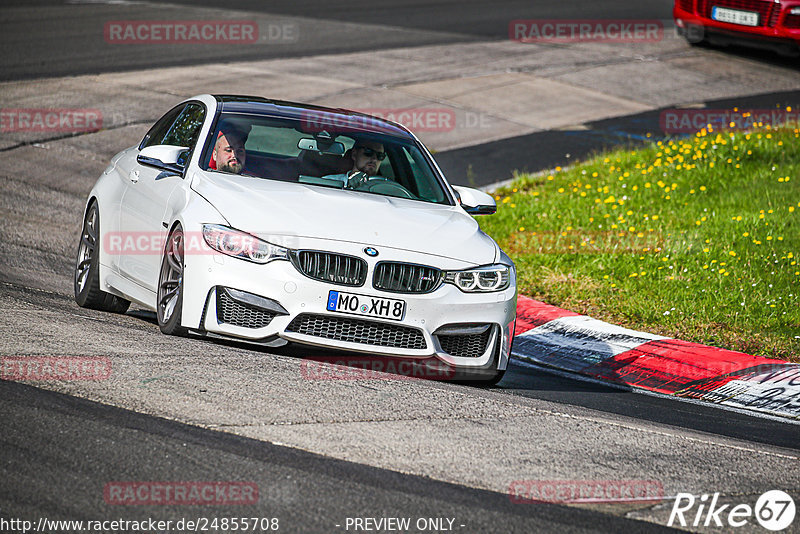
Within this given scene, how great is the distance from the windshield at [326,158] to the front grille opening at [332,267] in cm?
114

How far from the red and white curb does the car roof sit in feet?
6.56

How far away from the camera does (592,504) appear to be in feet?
15.0

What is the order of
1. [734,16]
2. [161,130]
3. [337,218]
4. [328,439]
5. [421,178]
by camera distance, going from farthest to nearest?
1. [734,16]
2. [161,130]
3. [421,178]
4. [337,218]
5. [328,439]

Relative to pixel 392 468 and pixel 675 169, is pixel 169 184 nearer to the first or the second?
pixel 392 468

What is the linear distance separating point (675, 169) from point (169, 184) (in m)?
8.06

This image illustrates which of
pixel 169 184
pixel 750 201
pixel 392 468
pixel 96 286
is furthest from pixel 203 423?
pixel 750 201

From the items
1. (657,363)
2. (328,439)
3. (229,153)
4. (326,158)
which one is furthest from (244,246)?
(657,363)

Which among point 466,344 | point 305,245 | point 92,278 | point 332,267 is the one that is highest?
point 305,245

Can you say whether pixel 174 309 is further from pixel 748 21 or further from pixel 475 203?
pixel 748 21

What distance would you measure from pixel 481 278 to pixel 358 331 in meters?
0.86

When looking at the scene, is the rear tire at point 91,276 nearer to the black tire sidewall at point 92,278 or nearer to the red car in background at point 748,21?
the black tire sidewall at point 92,278

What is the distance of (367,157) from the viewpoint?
305 inches

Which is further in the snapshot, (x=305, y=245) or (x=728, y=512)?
(x=305, y=245)

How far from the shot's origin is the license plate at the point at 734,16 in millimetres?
20172
